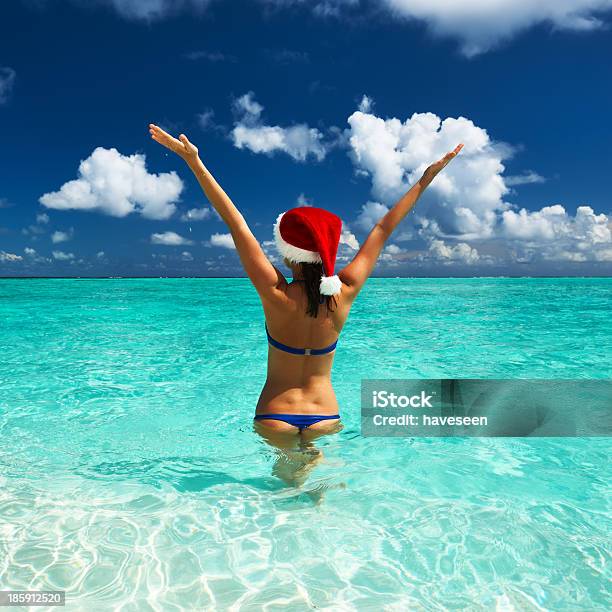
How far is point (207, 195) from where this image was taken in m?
2.41

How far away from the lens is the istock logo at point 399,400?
6.34 m

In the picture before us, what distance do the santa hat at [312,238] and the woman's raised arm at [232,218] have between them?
152 mm

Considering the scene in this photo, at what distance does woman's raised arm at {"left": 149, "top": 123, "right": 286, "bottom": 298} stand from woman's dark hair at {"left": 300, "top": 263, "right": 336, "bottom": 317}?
0.53 ft

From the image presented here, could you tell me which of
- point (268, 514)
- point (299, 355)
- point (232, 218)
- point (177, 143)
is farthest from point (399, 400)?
point (177, 143)

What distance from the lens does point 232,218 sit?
2408mm

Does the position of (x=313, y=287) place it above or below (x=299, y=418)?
above

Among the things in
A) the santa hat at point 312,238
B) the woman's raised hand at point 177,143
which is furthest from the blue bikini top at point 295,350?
the woman's raised hand at point 177,143

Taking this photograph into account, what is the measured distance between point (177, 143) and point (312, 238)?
2.77ft

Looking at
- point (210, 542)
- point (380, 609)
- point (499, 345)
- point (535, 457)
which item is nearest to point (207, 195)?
point (210, 542)

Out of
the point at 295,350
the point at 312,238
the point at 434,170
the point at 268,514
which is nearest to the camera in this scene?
the point at 312,238

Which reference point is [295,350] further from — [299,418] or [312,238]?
[312,238]

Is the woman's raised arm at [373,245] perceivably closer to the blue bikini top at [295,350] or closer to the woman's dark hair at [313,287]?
the woman's dark hair at [313,287]

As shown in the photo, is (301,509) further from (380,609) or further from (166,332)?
(166,332)

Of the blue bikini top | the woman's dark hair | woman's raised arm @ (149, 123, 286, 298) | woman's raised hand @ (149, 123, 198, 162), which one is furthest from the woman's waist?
woman's raised hand @ (149, 123, 198, 162)
